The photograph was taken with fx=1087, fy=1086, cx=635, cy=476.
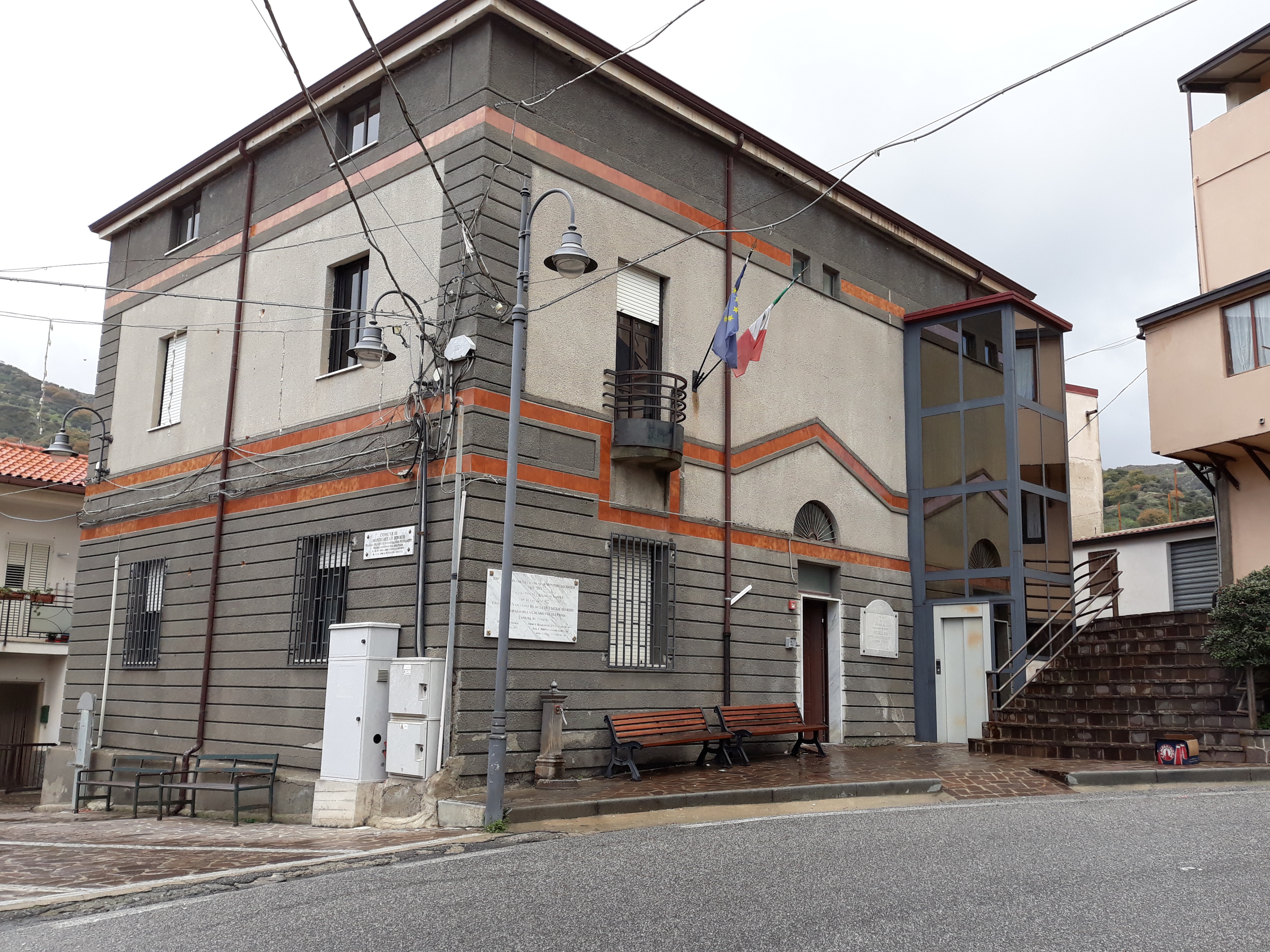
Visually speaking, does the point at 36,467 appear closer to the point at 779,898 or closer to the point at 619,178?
the point at 619,178

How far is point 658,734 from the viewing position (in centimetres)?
1330

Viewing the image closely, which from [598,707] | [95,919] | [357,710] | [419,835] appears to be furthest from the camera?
[598,707]

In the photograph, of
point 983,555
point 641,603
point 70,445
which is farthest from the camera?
point 983,555

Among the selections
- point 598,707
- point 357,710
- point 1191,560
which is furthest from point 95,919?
point 1191,560

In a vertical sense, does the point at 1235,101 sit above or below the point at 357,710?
above

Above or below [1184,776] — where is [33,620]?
above

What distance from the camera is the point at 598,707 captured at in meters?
Answer: 13.4

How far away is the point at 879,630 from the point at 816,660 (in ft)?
4.83

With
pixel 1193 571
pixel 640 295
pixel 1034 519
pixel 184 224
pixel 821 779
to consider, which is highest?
pixel 184 224

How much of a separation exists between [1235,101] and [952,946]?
60.8 feet

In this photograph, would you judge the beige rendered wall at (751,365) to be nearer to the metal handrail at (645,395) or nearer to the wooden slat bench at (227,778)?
the metal handrail at (645,395)

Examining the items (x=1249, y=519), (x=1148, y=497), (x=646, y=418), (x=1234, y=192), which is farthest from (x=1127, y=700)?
(x=1148, y=497)

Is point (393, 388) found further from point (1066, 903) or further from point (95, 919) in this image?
point (1066, 903)

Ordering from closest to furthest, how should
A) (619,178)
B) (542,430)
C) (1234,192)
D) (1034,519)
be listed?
(542,430)
(619,178)
(1234,192)
(1034,519)
